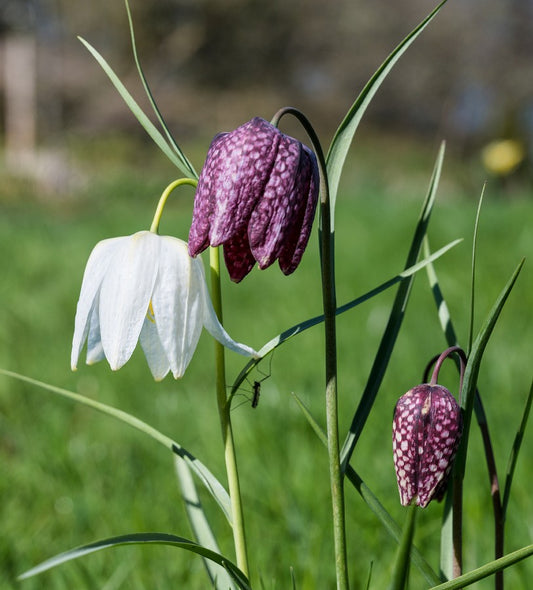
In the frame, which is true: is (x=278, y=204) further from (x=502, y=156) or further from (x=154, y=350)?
(x=502, y=156)

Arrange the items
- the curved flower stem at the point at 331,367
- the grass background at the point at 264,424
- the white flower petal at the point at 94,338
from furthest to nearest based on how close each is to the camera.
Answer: the grass background at the point at 264,424 < the white flower petal at the point at 94,338 < the curved flower stem at the point at 331,367

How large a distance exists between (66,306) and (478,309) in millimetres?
1585

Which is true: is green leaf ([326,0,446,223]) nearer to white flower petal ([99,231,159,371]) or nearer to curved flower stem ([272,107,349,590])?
curved flower stem ([272,107,349,590])

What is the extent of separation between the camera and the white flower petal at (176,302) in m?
0.65

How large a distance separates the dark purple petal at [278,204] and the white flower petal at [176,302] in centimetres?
7

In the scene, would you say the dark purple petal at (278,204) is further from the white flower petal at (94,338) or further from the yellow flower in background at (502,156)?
the yellow flower in background at (502,156)

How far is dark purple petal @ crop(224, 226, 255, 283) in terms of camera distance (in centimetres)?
67

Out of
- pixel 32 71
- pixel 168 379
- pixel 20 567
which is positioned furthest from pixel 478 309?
pixel 32 71

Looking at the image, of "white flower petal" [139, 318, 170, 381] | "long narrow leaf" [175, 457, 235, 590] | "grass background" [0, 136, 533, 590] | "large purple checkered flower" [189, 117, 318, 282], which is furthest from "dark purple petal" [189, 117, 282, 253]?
"grass background" [0, 136, 533, 590]

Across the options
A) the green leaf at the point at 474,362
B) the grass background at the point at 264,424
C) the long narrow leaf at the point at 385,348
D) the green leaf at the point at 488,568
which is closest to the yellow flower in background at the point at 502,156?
the grass background at the point at 264,424

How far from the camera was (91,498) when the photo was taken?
1.46m

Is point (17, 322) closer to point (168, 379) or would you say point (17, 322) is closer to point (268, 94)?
point (168, 379)

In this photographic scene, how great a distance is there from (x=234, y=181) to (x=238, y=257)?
0.08 meters

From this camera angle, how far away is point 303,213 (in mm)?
634
